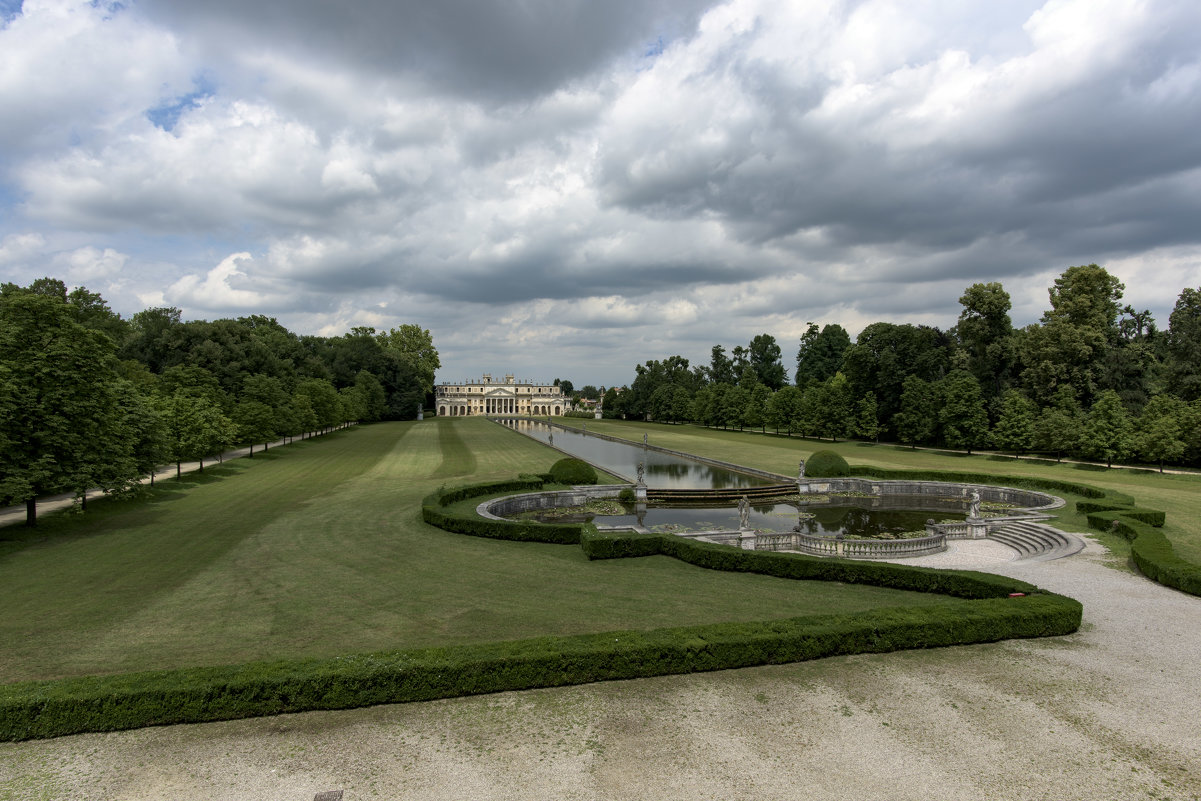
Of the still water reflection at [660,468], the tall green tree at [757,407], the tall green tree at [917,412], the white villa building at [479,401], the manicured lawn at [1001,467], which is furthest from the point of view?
the white villa building at [479,401]

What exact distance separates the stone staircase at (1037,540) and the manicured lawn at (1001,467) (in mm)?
1124

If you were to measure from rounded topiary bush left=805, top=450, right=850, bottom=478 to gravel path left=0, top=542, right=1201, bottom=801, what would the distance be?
1022 inches

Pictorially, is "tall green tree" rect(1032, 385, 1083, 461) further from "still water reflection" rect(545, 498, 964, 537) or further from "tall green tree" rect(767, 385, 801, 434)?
"tall green tree" rect(767, 385, 801, 434)

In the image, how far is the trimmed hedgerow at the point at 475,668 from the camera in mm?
8234

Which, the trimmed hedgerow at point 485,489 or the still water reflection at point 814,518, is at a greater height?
the trimmed hedgerow at point 485,489

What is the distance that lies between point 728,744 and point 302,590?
11.4 meters

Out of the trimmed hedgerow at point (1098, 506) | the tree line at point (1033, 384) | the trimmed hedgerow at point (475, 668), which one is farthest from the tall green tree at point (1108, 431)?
the trimmed hedgerow at point (475, 668)

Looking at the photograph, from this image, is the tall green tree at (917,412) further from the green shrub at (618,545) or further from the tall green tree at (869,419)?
the green shrub at (618,545)

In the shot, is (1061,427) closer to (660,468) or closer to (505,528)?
(660,468)

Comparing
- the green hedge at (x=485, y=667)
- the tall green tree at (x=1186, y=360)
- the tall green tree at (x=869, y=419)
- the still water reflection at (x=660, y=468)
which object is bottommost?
the still water reflection at (x=660, y=468)

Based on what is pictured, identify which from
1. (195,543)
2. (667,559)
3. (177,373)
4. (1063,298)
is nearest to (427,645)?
(667,559)

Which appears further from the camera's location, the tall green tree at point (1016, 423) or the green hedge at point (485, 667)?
the tall green tree at point (1016, 423)

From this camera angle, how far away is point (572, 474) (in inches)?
1324

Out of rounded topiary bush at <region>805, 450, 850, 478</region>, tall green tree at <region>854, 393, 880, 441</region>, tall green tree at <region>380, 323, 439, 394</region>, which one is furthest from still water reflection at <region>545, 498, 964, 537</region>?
tall green tree at <region>380, 323, 439, 394</region>
